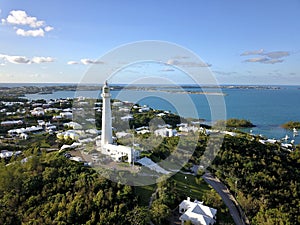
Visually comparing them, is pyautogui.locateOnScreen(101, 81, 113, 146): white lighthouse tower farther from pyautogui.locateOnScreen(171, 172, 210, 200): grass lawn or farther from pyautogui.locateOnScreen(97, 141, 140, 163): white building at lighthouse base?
pyautogui.locateOnScreen(171, 172, 210, 200): grass lawn

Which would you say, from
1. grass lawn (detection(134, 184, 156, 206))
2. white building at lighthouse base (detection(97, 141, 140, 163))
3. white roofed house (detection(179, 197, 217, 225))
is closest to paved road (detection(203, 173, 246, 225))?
white roofed house (detection(179, 197, 217, 225))

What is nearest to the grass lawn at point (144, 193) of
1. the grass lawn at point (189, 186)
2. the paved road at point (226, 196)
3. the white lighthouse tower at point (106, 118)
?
the grass lawn at point (189, 186)

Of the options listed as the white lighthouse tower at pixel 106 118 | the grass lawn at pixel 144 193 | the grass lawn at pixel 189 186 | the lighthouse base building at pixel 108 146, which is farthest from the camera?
the white lighthouse tower at pixel 106 118

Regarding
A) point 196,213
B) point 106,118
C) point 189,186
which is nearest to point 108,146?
point 106,118

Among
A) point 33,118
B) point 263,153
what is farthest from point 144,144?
point 33,118

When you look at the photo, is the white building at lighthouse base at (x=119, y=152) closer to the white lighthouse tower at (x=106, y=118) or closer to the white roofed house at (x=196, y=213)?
the white lighthouse tower at (x=106, y=118)

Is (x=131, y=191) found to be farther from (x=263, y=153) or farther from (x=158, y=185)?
(x=263, y=153)

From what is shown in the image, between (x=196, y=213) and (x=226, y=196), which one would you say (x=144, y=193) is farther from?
(x=226, y=196)
